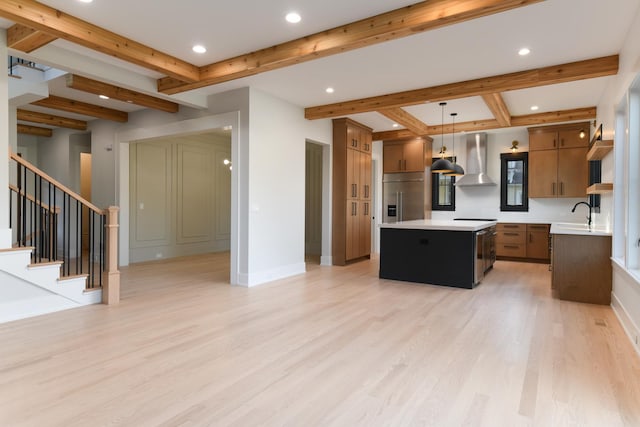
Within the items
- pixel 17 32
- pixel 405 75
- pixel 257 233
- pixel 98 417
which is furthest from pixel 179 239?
pixel 98 417

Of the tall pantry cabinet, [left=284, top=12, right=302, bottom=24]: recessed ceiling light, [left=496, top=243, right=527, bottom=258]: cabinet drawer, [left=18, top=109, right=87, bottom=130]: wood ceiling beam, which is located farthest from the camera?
[left=496, top=243, right=527, bottom=258]: cabinet drawer

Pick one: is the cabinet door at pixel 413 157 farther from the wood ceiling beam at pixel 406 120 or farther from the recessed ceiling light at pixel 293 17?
the recessed ceiling light at pixel 293 17

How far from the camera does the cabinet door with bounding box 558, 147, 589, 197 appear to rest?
7281 mm

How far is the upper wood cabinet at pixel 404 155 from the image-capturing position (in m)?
8.70

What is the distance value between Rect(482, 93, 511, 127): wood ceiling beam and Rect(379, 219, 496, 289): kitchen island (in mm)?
1834

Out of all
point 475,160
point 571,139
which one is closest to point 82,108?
point 475,160

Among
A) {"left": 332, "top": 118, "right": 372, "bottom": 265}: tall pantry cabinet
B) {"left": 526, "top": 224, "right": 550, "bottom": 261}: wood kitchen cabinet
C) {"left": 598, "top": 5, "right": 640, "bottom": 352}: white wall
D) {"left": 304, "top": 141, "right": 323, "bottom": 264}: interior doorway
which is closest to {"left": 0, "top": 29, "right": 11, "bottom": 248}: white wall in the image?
{"left": 332, "top": 118, "right": 372, "bottom": 265}: tall pantry cabinet

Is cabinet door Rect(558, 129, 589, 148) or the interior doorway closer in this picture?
cabinet door Rect(558, 129, 589, 148)

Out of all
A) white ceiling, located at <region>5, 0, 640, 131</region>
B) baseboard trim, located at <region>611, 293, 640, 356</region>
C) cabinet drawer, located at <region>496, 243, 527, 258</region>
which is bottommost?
baseboard trim, located at <region>611, 293, 640, 356</region>

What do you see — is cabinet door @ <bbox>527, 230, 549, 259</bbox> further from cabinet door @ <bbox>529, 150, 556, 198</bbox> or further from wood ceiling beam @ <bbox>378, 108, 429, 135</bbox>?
wood ceiling beam @ <bbox>378, 108, 429, 135</bbox>

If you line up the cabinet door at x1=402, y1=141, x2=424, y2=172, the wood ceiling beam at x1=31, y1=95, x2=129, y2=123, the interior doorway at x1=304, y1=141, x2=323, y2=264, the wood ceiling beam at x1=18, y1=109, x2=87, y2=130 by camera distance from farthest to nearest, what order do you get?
1. the interior doorway at x1=304, y1=141, x2=323, y2=264
2. the cabinet door at x1=402, y1=141, x2=424, y2=172
3. the wood ceiling beam at x1=18, y1=109, x2=87, y2=130
4. the wood ceiling beam at x1=31, y1=95, x2=129, y2=123

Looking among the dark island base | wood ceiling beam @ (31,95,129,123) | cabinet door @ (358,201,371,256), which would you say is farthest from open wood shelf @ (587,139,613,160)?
wood ceiling beam @ (31,95,129,123)

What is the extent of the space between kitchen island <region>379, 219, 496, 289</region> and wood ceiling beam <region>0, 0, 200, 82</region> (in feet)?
11.7

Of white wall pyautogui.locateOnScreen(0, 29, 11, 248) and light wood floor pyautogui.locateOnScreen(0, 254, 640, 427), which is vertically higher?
white wall pyautogui.locateOnScreen(0, 29, 11, 248)
